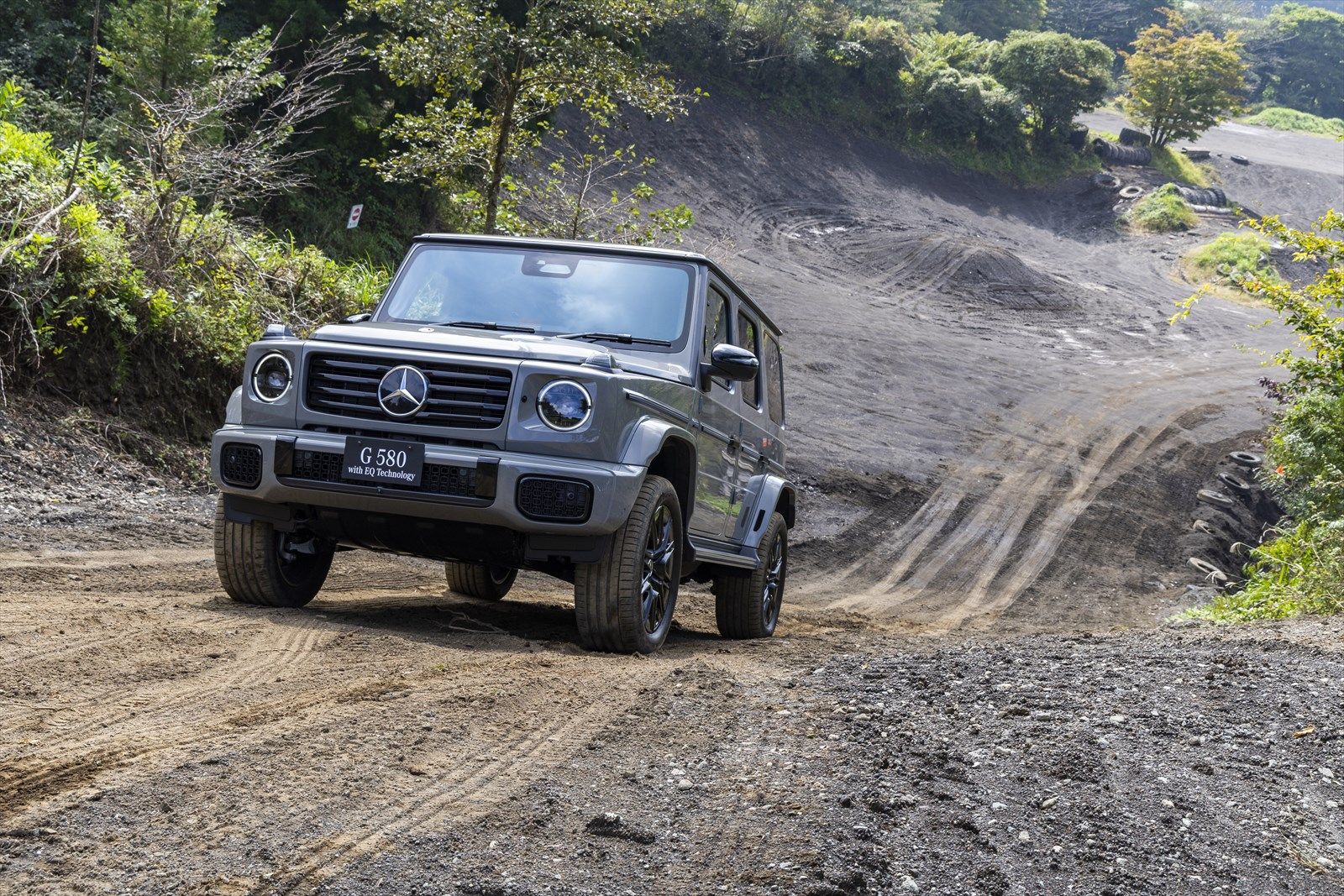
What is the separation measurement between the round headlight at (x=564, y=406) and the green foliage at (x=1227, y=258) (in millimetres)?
42490

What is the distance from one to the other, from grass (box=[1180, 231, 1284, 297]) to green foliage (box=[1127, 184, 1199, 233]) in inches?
124

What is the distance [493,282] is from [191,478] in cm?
579

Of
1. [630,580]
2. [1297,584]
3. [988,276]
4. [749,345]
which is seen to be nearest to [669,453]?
[630,580]

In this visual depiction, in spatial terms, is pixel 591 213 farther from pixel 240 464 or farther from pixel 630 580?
pixel 630 580

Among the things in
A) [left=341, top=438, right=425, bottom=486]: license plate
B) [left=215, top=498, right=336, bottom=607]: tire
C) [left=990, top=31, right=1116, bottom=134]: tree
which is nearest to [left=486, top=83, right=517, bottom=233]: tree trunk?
[left=215, top=498, right=336, bottom=607]: tire

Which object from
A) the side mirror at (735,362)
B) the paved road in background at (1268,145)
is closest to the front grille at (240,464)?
the side mirror at (735,362)

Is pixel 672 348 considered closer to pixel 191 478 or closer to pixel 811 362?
pixel 191 478

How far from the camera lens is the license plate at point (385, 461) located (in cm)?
548

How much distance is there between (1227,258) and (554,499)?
45.6 metres

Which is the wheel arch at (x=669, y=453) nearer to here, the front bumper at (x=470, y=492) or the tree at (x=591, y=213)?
the front bumper at (x=470, y=492)

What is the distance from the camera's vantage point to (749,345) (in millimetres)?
8039

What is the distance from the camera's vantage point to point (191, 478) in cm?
1136

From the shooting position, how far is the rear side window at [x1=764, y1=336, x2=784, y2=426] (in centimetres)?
853

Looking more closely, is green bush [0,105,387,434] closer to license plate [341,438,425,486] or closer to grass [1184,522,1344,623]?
license plate [341,438,425,486]
